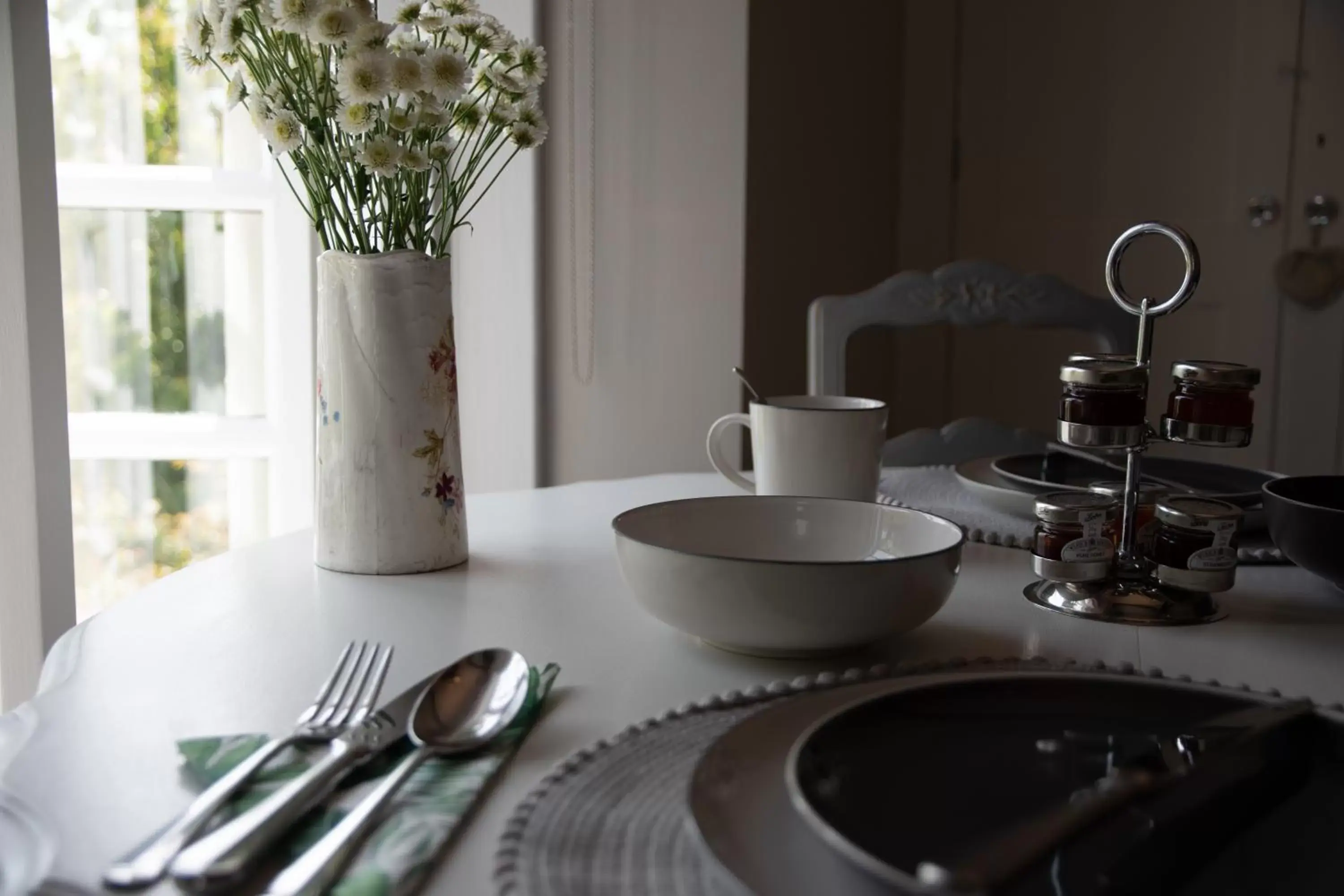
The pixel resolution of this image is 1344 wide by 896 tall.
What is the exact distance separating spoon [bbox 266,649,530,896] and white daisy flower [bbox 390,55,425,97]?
352mm

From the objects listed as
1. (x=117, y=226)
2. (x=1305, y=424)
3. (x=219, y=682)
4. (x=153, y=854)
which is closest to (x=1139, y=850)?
(x=153, y=854)

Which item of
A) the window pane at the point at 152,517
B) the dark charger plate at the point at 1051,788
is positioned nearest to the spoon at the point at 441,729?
the dark charger plate at the point at 1051,788

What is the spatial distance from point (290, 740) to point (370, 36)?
0.43 meters

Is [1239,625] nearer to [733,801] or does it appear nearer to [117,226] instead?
[733,801]

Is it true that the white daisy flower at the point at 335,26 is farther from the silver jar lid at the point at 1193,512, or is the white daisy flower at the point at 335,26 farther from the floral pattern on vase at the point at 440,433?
the silver jar lid at the point at 1193,512

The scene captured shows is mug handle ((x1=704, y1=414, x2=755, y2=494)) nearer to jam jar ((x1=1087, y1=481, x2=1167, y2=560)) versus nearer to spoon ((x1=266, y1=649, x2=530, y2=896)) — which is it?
jam jar ((x1=1087, y1=481, x2=1167, y2=560))

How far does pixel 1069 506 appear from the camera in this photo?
2.31ft

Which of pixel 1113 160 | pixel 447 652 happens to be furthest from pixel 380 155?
pixel 1113 160

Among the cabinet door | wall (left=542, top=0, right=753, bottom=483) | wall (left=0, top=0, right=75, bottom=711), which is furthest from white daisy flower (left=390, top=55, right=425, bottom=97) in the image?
the cabinet door

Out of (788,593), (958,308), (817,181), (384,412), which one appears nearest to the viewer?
(788,593)

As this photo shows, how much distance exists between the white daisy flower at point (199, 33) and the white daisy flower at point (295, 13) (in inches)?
2.4

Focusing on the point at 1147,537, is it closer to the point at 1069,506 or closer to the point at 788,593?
the point at 1069,506

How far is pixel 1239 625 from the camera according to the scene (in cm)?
70

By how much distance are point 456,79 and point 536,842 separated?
0.51 metres
